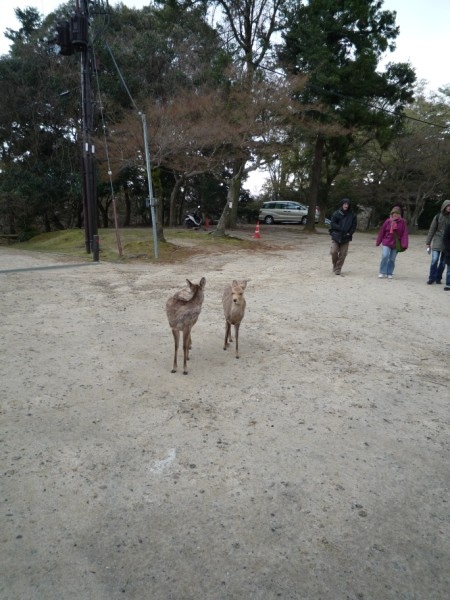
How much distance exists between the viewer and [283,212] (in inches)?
1172

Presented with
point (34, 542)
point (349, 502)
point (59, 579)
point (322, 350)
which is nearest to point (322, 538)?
point (349, 502)

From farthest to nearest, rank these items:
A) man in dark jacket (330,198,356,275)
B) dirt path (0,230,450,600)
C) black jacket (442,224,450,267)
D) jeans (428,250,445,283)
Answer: man in dark jacket (330,198,356,275) < jeans (428,250,445,283) < black jacket (442,224,450,267) < dirt path (0,230,450,600)

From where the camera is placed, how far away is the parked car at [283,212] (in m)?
29.7

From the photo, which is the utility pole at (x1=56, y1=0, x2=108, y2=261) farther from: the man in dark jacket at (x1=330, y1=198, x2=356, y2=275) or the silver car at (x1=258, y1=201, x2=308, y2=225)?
the silver car at (x1=258, y1=201, x2=308, y2=225)

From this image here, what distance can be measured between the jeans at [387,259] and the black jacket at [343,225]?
107 cm

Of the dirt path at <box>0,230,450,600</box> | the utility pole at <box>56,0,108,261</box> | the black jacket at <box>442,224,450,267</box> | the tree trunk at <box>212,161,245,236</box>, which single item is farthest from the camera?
the tree trunk at <box>212,161,245,236</box>

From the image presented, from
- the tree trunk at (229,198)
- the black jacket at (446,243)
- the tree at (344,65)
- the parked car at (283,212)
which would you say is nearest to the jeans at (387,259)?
the black jacket at (446,243)

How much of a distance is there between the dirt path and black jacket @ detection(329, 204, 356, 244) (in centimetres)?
381

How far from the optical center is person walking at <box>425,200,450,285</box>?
8938 mm

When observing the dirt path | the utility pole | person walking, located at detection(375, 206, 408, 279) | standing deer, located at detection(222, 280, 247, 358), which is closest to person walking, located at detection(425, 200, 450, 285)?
person walking, located at detection(375, 206, 408, 279)

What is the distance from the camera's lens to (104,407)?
3.73 meters

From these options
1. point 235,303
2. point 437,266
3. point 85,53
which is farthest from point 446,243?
point 85,53

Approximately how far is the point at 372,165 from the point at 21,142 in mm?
22669

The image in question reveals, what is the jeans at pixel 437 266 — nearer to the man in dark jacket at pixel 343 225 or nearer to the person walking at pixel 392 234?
the person walking at pixel 392 234
